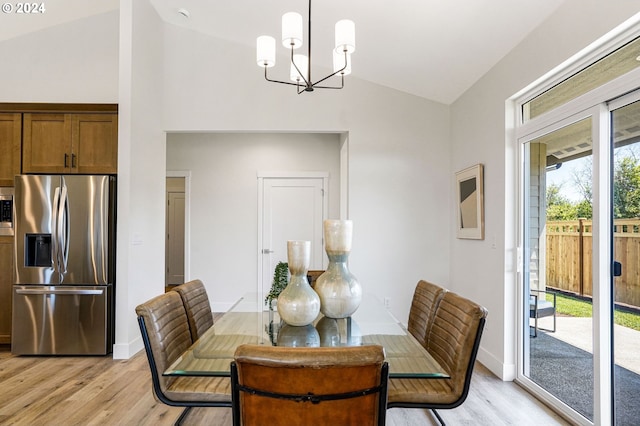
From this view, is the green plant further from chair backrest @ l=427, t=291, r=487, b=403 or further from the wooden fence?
the wooden fence

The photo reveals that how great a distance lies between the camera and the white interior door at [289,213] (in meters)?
5.52

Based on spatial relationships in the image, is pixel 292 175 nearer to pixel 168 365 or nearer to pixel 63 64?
pixel 63 64

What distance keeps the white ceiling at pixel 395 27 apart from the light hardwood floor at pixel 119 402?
256cm

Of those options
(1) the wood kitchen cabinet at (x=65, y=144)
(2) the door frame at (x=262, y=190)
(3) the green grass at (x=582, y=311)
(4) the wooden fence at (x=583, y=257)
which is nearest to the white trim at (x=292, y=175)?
(2) the door frame at (x=262, y=190)

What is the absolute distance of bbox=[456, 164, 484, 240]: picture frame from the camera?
3.45 meters

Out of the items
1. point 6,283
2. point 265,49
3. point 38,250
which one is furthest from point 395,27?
point 6,283

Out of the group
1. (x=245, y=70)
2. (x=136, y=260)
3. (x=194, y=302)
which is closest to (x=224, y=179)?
(x=245, y=70)

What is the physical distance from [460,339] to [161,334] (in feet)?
4.37

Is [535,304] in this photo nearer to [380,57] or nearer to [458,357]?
[458,357]

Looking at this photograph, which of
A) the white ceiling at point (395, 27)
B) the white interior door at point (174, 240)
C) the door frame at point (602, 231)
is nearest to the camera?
the door frame at point (602, 231)

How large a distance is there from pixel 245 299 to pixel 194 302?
0.61 meters

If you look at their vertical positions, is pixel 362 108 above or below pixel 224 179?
above

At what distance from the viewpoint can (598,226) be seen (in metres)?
2.16

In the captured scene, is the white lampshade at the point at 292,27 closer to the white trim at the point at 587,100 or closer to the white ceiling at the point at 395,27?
the white ceiling at the point at 395,27
